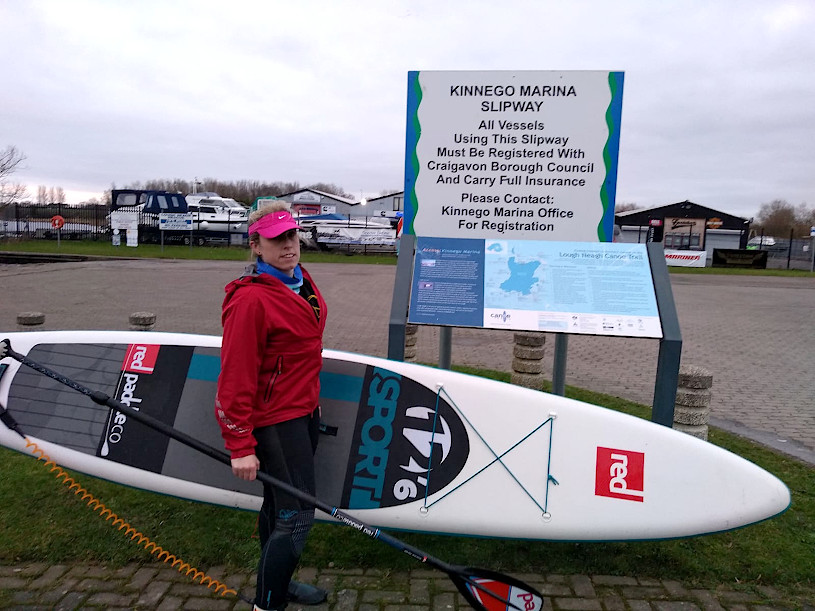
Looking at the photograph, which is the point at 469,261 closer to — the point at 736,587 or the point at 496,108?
the point at 496,108

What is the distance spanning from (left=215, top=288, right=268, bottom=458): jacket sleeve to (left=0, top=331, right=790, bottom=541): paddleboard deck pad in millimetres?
1080

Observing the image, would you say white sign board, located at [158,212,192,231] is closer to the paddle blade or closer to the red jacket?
the red jacket

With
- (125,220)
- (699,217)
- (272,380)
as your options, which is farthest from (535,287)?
(699,217)

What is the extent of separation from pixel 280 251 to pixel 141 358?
1806mm

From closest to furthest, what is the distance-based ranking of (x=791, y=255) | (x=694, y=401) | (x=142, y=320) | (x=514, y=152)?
(x=694, y=401), (x=514, y=152), (x=142, y=320), (x=791, y=255)

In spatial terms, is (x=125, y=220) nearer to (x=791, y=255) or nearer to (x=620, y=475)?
(x=620, y=475)

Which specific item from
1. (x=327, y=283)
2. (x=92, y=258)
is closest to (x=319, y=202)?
(x=92, y=258)

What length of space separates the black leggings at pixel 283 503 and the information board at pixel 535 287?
1443 millimetres

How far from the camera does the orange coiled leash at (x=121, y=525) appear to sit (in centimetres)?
298

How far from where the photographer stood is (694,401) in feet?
13.7

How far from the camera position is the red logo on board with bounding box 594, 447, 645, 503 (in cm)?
311

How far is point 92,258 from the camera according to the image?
2283 cm

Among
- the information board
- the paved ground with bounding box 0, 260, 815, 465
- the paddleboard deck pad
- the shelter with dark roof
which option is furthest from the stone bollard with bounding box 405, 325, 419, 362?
the shelter with dark roof

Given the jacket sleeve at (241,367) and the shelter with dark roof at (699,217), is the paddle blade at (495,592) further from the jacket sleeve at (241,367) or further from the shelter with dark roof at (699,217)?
the shelter with dark roof at (699,217)
